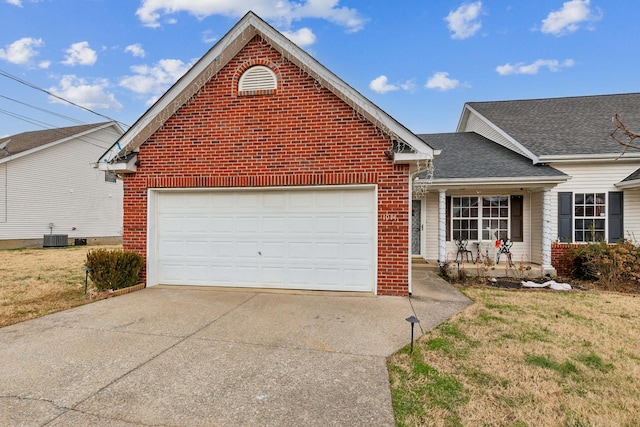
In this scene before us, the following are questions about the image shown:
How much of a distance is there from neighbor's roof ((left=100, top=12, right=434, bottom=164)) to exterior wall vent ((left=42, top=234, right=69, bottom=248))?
14739mm

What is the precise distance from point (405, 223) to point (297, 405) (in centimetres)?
441

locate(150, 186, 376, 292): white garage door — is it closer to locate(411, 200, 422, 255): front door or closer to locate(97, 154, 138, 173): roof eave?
locate(97, 154, 138, 173): roof eave

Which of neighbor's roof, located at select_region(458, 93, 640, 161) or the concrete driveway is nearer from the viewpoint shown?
the concrete driveway

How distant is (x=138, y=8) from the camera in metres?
11.5

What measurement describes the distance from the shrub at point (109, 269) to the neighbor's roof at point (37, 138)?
1500cm

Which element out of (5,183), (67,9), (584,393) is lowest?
(584,393)

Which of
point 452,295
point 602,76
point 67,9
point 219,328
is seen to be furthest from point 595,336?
point 67,9

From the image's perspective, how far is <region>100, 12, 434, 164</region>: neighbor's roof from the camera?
650cm

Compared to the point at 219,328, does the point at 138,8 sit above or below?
above

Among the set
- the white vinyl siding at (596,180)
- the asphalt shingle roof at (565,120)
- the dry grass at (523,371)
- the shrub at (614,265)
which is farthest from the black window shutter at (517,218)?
the dry grass at (523,371)

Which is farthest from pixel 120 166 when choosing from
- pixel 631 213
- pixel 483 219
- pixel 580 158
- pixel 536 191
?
pixel 631 213

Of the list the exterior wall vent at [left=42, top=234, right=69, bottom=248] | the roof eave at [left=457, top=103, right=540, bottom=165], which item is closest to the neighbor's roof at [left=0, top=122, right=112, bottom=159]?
the exterior wall vent at [left=42, top=234, right=69, bottom=248]

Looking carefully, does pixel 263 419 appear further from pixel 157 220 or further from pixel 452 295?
pixel 157 220

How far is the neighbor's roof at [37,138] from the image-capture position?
1769 centimetres
